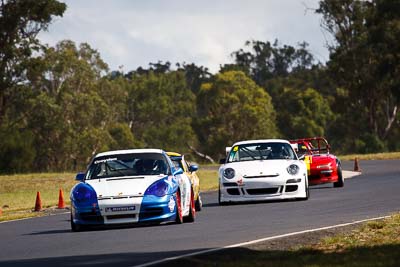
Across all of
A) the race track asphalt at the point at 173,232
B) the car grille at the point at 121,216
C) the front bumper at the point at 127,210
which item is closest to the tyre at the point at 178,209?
the race track asphalt at the point at 173,232

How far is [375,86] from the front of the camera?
315ft

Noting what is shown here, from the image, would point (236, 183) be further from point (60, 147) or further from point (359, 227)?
point (60, 147)

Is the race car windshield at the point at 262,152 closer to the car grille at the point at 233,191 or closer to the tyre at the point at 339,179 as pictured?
the car grille at the point at 233,191

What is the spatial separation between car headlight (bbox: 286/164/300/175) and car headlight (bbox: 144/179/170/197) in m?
6.50

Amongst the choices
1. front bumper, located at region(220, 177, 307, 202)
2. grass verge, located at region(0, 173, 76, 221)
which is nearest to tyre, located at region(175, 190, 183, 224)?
front bumper, located at region(220, 177, 307, 202)

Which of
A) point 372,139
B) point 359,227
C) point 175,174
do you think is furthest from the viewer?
point 372,139

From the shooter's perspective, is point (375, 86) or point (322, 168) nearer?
point (322, 168)

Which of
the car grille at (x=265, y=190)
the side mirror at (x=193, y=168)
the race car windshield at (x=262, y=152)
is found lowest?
the car grille at (x=265, y=190)

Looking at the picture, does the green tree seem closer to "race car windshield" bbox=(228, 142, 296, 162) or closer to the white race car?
"race car windshield" bbox=(228, 142, 296, 162)

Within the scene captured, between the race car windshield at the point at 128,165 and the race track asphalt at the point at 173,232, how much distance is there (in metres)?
1.04

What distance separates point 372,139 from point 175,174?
69.6 meters

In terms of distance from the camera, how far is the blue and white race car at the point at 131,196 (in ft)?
62.1

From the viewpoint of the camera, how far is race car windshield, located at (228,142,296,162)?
2645 centimetres

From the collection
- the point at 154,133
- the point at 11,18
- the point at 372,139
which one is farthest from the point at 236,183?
the point at 154,133
